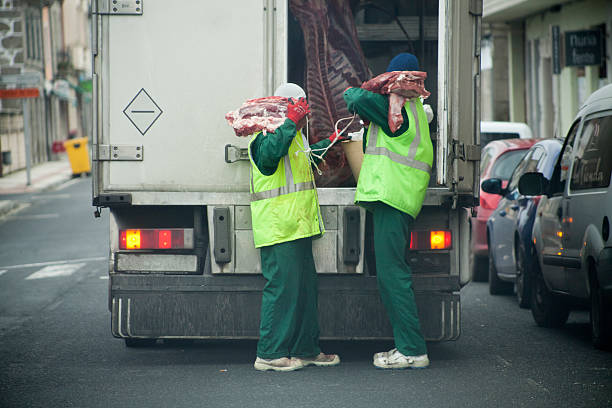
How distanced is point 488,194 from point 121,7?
6.05 meters

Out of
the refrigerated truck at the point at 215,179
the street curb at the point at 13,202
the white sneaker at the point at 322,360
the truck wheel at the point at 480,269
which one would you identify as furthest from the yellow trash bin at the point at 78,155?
the white sneaker at the point at 322,360

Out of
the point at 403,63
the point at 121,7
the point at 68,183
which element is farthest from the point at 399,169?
the point at 68,183

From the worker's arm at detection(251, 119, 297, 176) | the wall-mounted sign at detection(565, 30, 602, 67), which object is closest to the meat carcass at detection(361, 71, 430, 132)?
the worker's arm at detection(251, 119, 297, 176)

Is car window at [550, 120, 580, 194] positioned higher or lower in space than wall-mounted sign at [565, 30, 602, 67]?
lower

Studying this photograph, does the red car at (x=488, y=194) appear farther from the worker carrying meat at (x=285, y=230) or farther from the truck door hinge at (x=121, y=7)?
the truck door hinge at (x=121, y=7)

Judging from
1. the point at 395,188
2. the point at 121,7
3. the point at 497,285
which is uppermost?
the point at 121,7

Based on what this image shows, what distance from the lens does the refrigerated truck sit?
7.22m

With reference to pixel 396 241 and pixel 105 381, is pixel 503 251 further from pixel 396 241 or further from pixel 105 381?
pixel 105 381

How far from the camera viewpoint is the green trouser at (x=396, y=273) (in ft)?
23.6

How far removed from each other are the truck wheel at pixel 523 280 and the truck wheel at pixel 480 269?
1947 millimetres

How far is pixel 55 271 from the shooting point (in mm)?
13742

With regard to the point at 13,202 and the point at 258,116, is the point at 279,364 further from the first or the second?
the point at 13,202

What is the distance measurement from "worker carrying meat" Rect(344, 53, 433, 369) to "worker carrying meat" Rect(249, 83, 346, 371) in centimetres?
34

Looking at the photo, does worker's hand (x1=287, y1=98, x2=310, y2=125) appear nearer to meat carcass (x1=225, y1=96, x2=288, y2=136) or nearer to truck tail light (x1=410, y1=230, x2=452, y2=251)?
meat carcass (x1=225, y1=96, x2=288, y2=136)
